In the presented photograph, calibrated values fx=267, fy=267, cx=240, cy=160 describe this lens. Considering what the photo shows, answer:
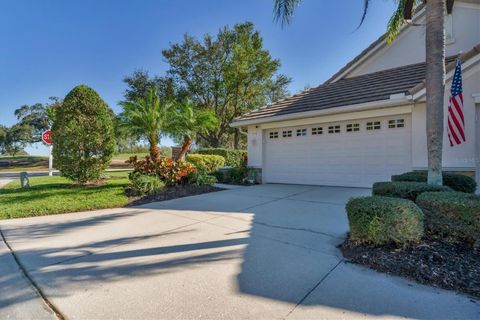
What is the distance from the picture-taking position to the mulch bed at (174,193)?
8.18 m

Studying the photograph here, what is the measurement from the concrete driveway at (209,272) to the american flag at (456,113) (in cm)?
392

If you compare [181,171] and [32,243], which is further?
[181,171]

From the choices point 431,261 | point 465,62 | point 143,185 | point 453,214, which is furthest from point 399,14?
point 143,185

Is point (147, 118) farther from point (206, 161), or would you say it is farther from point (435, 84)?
point (206, 161)

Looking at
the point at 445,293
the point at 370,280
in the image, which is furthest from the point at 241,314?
the point at 445,293

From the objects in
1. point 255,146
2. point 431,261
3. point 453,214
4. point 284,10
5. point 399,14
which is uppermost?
point 399,14

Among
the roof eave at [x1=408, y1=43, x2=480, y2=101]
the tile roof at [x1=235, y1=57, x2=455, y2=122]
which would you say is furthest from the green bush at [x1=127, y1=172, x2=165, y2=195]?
the roof eave at [x1=408, y1=43, x2=480, y2=101]

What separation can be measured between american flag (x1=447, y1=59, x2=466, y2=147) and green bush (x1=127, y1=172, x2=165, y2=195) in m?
8.57

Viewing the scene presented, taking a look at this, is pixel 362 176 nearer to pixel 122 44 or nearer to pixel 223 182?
pixel 223 182

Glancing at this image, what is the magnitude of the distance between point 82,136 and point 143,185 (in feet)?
9.09

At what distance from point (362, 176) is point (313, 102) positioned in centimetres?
350

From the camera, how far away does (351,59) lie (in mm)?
13023

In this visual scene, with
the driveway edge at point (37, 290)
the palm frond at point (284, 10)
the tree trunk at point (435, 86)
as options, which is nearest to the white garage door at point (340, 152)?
the tree trunk at point (435, 86)

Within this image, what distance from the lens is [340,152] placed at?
9.73 m
